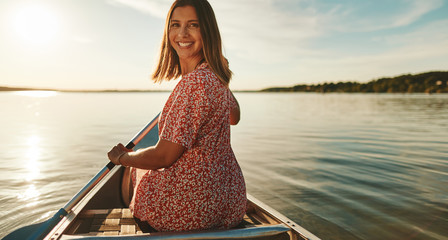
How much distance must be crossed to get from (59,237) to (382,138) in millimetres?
11060

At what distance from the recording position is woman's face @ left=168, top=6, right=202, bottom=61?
1932 mm

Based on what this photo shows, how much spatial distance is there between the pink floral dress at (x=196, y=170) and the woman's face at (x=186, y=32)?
16cm

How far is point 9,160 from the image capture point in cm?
812

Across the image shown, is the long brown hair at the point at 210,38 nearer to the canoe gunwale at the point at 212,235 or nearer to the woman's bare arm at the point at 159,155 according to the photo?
the woman's bare arm at the point at 159,155

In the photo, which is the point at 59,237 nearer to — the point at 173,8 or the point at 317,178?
the point at 173,8

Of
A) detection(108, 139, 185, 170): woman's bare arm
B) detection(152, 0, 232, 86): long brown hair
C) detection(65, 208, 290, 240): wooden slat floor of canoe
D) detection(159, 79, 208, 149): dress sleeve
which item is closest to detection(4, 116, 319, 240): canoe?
detection(65, 208, 290, 240): wooden slat floor of canoe

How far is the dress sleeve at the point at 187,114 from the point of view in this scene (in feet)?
5.52

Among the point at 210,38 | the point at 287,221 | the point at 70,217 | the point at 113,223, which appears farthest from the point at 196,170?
the point at 70,217

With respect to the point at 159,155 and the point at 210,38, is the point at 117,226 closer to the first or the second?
the point at 159,155

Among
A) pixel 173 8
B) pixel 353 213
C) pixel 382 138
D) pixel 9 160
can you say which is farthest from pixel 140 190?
pixel 382 138

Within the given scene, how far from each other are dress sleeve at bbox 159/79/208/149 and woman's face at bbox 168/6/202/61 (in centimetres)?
36

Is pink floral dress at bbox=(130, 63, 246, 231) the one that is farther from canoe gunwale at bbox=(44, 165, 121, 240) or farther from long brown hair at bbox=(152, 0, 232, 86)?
canoe gunwale at bbox=(44, 165, 121, 240)

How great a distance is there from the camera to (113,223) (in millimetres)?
2434

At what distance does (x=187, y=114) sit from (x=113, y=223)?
1.27 meters
